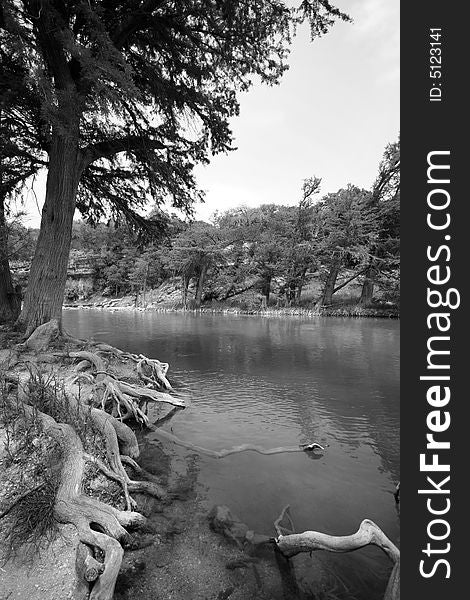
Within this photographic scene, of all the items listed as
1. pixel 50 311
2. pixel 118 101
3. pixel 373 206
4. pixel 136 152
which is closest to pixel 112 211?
pixel 136 152

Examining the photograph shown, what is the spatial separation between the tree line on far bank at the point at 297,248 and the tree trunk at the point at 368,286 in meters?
0.10

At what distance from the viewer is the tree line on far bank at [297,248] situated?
32125 millimetres

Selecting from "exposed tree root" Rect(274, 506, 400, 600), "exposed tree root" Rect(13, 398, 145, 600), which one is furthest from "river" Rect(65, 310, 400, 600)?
"exposed tree root" Rect(13, 398, 145, 600)

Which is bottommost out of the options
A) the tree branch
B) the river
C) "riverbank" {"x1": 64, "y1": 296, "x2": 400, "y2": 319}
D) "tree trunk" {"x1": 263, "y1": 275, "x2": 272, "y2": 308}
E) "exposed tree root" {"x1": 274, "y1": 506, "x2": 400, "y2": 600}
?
the river

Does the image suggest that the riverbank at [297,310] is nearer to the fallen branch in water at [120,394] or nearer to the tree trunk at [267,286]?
the tree trunk at [267,286]

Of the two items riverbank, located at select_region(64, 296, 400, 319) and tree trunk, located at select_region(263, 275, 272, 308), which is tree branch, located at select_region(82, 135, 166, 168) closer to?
riverbank, located at select_region(64, 296, 400, 319)

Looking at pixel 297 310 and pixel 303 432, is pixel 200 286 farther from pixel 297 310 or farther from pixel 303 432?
pixel 303 432

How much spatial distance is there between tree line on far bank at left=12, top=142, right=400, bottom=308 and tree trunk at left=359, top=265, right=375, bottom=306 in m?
0.10

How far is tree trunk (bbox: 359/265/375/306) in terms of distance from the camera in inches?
1283

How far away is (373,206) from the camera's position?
34.2 metres

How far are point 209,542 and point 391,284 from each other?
33943 millimetres

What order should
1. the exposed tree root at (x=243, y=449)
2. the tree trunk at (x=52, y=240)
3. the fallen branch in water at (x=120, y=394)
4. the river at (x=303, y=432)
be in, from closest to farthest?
the river at (x=303, y=432), the exposed tree root at (x=243, y=449), the fallen branch in water at (x=120, y=394), the tree trunk at (x=52, y=240)

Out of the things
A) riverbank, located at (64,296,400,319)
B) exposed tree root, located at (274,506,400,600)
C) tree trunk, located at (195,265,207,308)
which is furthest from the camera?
tree trunk, located at (195,265,207,308)

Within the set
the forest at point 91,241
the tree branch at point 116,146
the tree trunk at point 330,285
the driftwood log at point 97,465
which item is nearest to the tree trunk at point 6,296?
the forest at point 91,241
